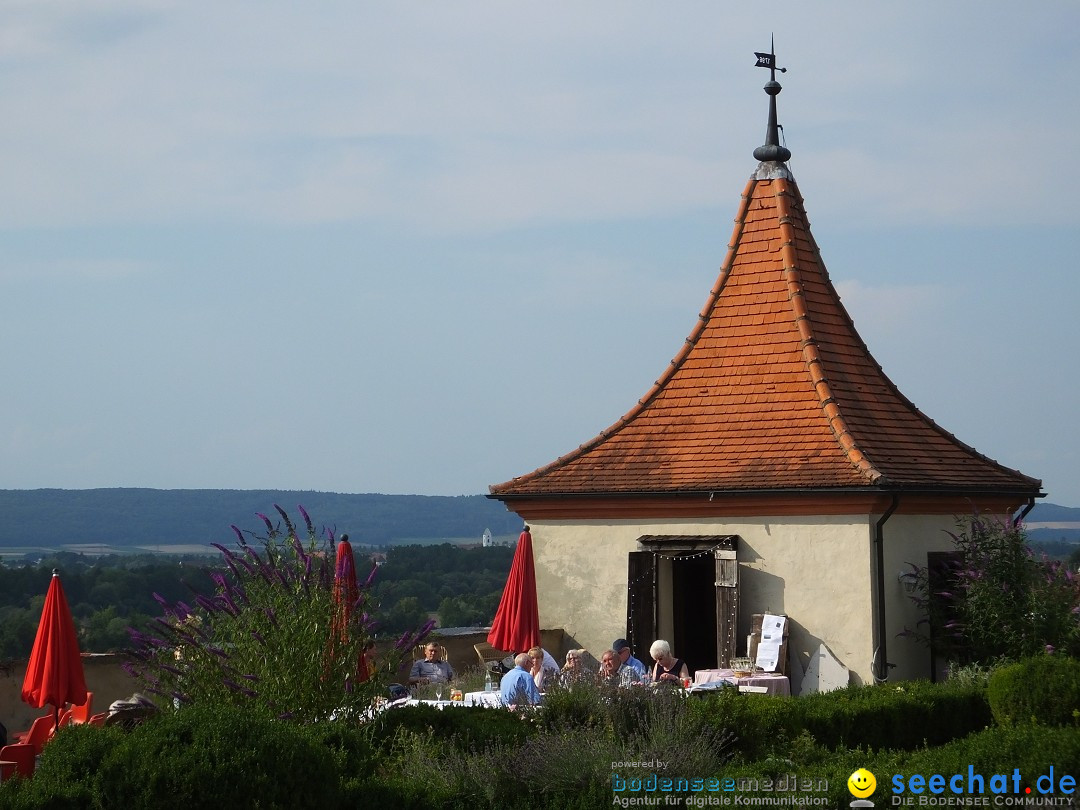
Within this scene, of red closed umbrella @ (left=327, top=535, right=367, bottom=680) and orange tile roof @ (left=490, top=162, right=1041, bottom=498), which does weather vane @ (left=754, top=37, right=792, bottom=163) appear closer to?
orange tile roof @ (left=490, top=162, right=1041, bottom=498)

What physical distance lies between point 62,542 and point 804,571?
130982 millimetres

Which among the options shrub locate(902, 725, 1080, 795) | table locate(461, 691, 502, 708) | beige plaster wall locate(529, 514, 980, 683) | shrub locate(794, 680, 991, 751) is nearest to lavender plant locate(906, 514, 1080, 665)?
beige plaster wall locate(529, 514, 980, 683)

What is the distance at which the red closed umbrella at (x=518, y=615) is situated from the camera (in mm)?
16531

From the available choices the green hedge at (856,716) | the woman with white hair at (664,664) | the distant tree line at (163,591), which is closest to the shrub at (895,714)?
the green hedge at (856,716)

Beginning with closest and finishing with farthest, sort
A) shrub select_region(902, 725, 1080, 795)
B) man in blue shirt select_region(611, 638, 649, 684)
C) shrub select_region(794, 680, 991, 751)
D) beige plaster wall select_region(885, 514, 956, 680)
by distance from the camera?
shrub select_region(902, 725, 1080, 795), shrub select_region(794, 680, 991, 751), man in blue shirt select_region(611, 638, 649, 684), beige plaster wall select_region(885, 514, 956, 680)

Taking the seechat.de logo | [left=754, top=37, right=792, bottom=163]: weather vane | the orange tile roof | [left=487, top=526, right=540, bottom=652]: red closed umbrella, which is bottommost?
the seechat.de logo

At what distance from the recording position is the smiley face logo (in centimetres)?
830

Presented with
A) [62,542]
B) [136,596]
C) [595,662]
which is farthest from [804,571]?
[62,542]

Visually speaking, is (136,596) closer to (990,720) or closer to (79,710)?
(79,710)

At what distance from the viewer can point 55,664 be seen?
1308 centimetres

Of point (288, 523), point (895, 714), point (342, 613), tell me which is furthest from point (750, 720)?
point (288, 523)

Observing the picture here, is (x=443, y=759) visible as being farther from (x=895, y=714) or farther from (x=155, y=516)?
(x=155, y=516)

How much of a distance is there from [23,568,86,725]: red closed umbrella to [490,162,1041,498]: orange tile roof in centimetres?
638

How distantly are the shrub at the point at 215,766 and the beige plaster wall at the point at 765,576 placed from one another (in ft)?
28.2
